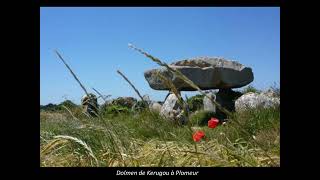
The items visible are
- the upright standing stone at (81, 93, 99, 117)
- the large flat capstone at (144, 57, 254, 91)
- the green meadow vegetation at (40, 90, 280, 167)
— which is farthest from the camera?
the large flat capstone at (144, 57, 254, 91)

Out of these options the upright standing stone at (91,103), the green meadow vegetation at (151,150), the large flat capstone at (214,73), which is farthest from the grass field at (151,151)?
the large flat capstone at (214,73)

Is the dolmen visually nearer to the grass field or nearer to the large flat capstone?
the large flat capstone

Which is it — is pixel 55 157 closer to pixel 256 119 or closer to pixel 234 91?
pixel 256 119

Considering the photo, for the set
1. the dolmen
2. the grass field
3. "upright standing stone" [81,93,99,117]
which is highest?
the dolmen

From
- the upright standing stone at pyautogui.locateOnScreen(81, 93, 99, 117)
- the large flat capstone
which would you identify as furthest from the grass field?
the large flat capstone

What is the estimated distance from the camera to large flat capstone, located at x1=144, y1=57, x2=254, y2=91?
1459cm

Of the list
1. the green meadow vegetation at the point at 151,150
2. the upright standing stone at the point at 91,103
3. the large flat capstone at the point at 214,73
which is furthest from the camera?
the large flat capstone at the point at 214,73

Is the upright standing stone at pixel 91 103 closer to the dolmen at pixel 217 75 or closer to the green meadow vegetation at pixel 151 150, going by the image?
the green meadow vegetation at pixel 151 150

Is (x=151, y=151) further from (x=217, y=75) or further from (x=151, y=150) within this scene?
(x=217, y=75)

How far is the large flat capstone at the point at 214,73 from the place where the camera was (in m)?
14.6

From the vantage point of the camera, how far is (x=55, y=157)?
10.6ft

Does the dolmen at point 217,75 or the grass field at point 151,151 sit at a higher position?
the dolmen at point 217,75
